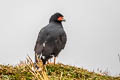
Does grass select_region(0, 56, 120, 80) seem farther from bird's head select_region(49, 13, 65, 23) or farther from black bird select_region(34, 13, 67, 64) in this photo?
bird's head select_region(49, 13, 65, 23)

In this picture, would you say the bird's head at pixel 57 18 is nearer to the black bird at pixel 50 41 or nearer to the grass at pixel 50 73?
the black bird at pixel 50 41

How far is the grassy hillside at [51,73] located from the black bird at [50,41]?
73 cm

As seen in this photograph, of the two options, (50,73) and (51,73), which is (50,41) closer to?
(50,73)

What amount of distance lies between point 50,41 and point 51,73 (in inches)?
116

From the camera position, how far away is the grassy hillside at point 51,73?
8.10 meters

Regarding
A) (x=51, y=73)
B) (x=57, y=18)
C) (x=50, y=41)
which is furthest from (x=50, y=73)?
(x=57, y=18)

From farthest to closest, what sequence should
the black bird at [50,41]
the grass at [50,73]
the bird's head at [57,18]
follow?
the bird's head at [57,18] → the black bird at [50,41] → the grass at [50,73]

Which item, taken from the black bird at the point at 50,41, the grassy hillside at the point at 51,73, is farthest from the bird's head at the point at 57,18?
the grassy hillside at the point at 51,73

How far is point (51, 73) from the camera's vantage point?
33.2ft

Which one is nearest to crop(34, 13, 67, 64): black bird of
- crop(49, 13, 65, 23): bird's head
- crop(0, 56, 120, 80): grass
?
crop(49, 13, 65, 23): bird's head

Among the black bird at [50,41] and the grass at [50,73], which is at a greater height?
the black bird at [50,41]

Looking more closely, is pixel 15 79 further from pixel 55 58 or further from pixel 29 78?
pixel 55 58

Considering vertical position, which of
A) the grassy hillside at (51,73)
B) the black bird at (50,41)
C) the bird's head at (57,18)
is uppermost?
the bird's head at (57,18)

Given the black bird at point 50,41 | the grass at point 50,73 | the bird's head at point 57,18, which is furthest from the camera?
the bird's head at point 57,18
